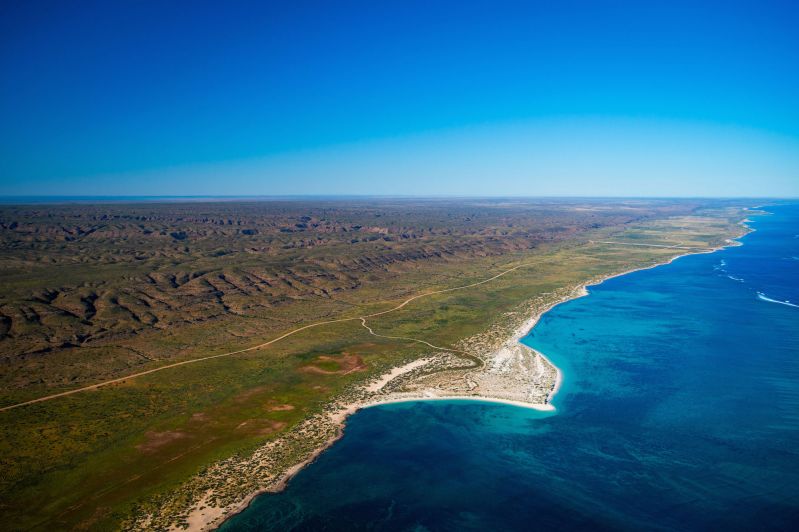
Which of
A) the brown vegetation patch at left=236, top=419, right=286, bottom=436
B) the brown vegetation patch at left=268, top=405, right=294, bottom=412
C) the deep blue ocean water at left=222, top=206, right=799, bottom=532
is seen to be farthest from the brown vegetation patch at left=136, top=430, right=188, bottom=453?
the deep blue ocean water at left=222, top=206, right=799, bottom=532

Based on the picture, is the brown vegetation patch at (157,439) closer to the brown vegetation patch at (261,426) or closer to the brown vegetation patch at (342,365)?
the brown vegetation patch at (261,426)

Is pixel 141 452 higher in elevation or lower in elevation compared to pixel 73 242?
lower

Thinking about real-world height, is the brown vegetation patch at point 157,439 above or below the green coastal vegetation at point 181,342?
below

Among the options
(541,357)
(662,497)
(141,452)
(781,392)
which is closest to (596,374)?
(541,357)

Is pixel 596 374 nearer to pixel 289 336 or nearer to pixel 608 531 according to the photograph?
pixel 608 531

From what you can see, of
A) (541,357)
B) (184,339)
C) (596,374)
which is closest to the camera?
(596,374)

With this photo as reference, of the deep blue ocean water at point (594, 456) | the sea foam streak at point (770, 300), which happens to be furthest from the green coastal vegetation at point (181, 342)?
the sea foam streak at point (770, 300)
